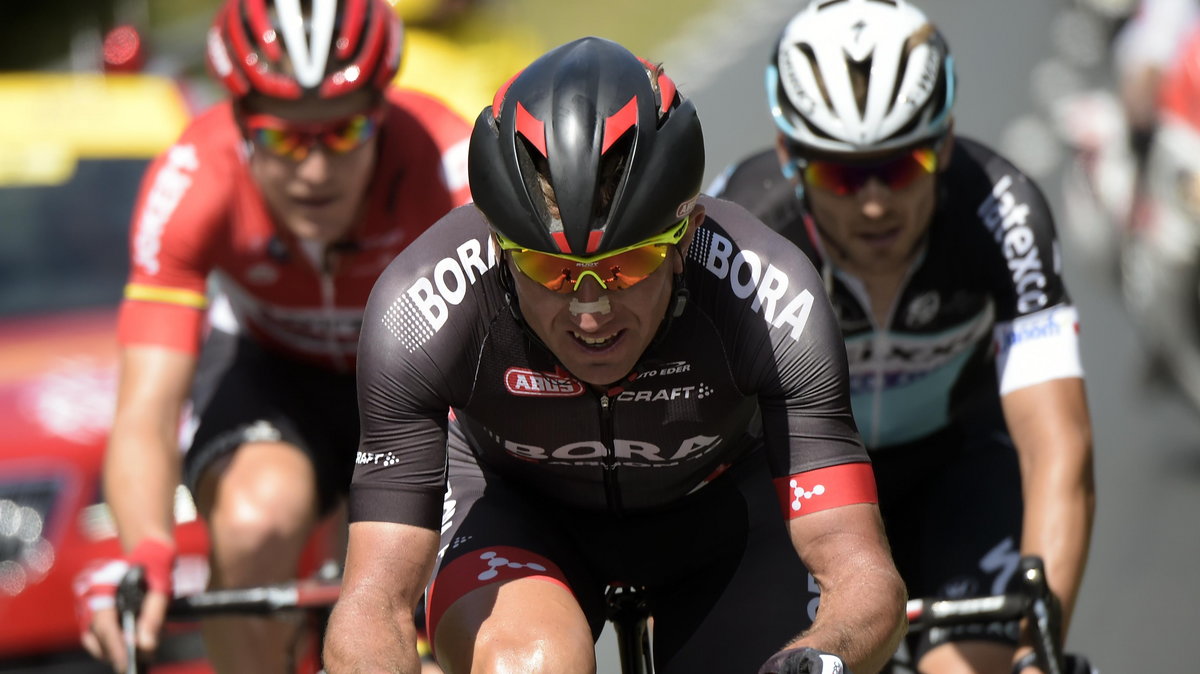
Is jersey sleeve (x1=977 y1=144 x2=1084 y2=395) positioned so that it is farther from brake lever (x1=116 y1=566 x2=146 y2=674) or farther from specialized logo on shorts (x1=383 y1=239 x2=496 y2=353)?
brake lever (x1=116 y1=566 x2=146 y2=674)

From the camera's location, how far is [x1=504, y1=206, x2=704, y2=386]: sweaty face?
3.42 m

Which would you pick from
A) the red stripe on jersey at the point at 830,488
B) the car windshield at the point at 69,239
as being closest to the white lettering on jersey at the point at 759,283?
the red stripe on jersey at the point at 830,488

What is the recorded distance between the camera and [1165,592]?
7555 millimetres

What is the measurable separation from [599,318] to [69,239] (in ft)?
16.1

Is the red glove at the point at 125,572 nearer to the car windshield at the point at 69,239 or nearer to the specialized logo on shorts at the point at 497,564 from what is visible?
the specialized logo on shorts at the point at 497,564

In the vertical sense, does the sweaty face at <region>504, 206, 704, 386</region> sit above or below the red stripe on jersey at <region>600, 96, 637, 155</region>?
below

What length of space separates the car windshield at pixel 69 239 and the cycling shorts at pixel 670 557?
3746mm

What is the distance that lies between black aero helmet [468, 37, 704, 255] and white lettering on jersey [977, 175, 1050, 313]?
1489 millimetres

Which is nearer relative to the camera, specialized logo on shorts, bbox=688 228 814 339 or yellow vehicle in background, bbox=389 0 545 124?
specialized logo on shorts, bbox=688 228 814 339

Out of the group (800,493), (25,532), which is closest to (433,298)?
(800,493)

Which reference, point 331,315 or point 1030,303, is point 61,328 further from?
point 1030,303

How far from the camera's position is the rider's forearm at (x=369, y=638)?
3.34m

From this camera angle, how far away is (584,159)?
3316 millimetres

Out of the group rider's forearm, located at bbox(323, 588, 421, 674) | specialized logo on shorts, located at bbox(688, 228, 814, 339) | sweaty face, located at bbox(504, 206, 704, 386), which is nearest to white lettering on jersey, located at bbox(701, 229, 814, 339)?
specialized logo on shorts, located at bbox(688, 228, 814, 339)
